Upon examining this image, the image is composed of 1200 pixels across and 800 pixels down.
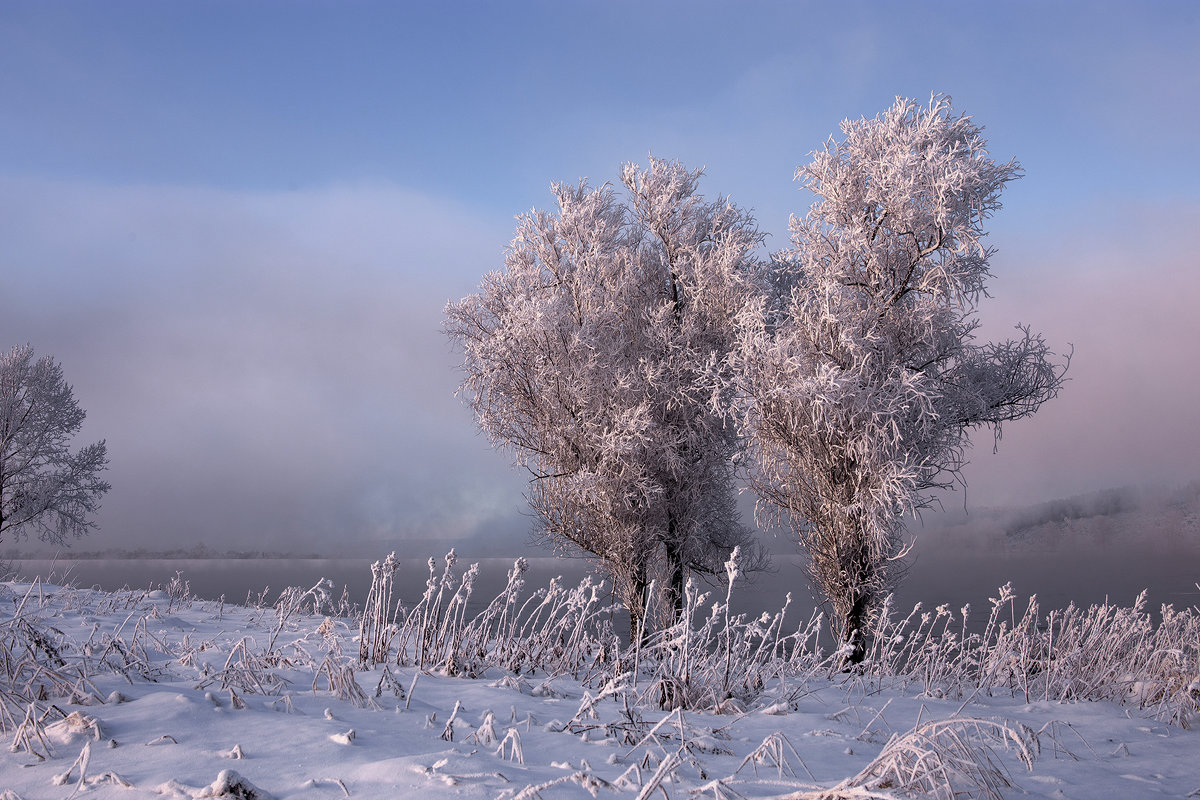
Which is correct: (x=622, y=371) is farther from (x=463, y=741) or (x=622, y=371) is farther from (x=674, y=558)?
(x=463, y=741)

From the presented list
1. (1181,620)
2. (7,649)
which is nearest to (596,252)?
(1181,620)

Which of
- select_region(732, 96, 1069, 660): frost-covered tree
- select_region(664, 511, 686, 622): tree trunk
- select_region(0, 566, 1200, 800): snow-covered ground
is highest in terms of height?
select_region(732, 96, 1069, 660): frost-covered tree

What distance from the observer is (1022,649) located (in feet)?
22.3

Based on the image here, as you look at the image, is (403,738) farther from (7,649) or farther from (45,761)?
(7,649)

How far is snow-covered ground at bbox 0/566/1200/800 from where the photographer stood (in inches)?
102

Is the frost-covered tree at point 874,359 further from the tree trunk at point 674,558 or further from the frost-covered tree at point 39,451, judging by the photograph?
the frost-covered tree at point 39,451

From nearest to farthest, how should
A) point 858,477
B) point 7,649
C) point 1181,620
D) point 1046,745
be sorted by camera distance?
point 7,649
point 1046,745
point 1181,620
point 858,477

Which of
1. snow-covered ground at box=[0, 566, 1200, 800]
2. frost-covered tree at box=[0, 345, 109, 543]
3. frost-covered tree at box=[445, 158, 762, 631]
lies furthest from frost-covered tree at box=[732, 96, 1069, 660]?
frost-covered tree at box=[0, 345, 109, 543]

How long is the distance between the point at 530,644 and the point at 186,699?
309 centimetres

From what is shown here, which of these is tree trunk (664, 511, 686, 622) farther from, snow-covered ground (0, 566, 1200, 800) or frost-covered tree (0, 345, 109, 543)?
frost-covered tree (0, 345, 109, 543)

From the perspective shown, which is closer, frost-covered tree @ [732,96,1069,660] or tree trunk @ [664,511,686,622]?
frost-covered tree @ [732,96,1069,660]

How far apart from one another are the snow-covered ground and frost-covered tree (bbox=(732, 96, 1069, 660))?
19.3 feet

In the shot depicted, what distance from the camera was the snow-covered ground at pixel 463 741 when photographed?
2594 millimetres

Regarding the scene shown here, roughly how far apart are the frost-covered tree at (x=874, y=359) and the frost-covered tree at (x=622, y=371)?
2203 millimetres
